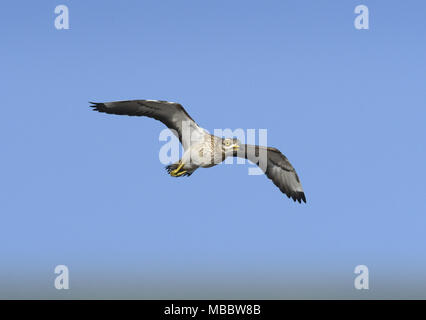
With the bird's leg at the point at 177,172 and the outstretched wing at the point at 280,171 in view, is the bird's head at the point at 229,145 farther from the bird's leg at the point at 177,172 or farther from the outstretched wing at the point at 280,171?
the outstretched wing at the point at 280,171

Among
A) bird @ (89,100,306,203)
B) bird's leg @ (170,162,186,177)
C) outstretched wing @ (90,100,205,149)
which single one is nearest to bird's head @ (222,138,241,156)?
bird @ (89,100,306,203)

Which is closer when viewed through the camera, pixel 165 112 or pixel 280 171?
pixel 165 112

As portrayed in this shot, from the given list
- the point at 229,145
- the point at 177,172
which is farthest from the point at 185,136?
the point at 229,145

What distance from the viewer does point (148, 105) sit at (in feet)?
51.1

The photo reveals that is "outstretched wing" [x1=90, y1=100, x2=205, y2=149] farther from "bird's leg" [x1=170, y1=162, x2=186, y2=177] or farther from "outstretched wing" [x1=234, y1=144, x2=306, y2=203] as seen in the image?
"outstretched wing" [x1=234, y1=144, x2=306, y2=203]

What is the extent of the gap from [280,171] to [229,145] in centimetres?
323

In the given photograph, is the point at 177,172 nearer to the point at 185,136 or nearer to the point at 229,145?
the point at 185,136

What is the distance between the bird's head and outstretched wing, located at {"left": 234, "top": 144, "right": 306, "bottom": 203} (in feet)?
5.89

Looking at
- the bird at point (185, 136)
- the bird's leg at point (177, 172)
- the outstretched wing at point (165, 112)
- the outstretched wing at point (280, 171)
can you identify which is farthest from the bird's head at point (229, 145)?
the outstretched wing at point (280, 171)

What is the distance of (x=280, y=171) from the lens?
17938 millimetres

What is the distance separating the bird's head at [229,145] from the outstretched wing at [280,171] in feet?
5.89

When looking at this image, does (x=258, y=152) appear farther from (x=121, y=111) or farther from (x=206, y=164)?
(x=121, y=111)

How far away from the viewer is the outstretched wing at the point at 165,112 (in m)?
15.4
